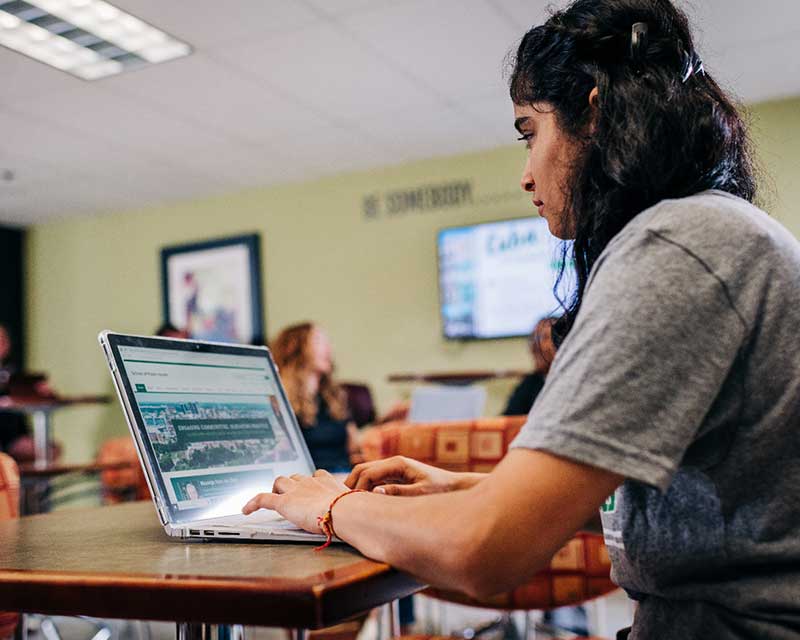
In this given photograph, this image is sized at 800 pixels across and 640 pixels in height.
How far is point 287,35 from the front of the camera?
3.68 metres

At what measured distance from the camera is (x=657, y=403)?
70 cm

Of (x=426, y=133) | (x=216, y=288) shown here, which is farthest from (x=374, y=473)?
(x=216, y=288)

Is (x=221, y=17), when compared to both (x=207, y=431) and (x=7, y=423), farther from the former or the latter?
(x=7, y=423)

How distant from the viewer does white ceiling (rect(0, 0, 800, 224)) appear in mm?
3561

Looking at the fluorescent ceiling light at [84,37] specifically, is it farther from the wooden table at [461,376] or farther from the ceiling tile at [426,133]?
the wooden table at [461,376]

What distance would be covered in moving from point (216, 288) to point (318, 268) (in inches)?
35.4

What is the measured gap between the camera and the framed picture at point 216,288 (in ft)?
21.2

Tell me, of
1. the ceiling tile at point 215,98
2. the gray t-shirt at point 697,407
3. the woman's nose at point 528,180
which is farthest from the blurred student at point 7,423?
the gray t-shirt at point 697,407

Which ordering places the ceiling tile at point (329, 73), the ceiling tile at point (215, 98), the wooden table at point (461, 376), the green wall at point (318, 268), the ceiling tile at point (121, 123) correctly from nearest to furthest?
1. the ceiling tile at point (329, 73)
2. the ceiling tile at point (215, 98)
3. the ceiling tile at point (121, 123)
4. the wooden table at point (461, 376)
5. the green wall at point (318, 268)

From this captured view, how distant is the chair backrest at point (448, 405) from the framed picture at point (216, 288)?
2.05 meters

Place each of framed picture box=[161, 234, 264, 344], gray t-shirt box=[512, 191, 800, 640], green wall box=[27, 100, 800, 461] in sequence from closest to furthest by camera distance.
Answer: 1. gray t-shirt box=[512, 191, 800, 640]
2. green wall box=[27, 100, 800, 461]
3. framed picture box=[161, 234, 264, 344]

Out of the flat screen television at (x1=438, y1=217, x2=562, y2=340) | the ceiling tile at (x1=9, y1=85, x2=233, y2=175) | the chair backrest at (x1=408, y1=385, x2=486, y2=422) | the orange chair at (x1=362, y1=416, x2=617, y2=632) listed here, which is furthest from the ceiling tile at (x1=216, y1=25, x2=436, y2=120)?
the orange chair at (x1=362, y1=416, x2=617, y2=632)

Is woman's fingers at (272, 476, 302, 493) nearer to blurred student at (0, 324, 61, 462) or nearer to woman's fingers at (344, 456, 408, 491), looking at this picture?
woman's fingers at (344, 456, 408, 491)

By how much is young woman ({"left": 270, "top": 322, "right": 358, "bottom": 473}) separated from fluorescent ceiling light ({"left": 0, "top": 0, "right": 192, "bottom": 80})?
4.86 ft
